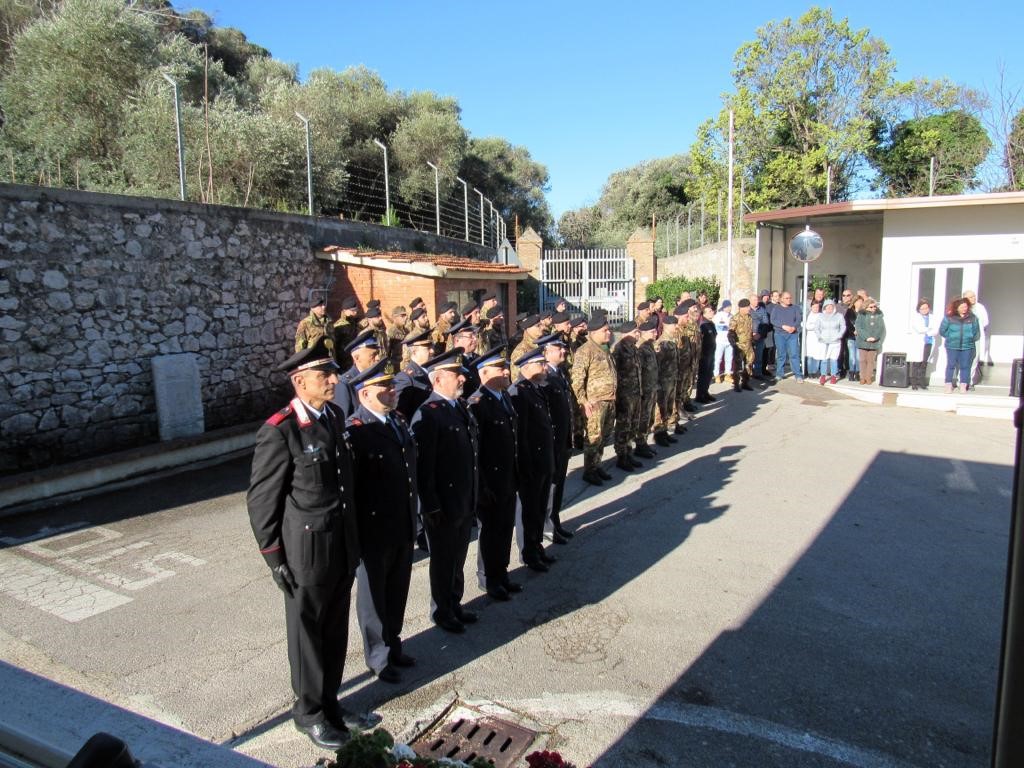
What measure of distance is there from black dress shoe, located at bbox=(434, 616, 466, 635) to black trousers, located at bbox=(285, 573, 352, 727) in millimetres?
1148

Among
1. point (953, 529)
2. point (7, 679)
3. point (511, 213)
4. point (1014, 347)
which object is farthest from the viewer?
point (511, 213)

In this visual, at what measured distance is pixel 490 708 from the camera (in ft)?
13.1

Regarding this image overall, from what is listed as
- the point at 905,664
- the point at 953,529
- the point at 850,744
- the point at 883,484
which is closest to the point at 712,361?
the point at 883,484

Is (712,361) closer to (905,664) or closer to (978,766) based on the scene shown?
(905,664)

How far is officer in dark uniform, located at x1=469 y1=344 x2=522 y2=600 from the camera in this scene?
17.6 ft

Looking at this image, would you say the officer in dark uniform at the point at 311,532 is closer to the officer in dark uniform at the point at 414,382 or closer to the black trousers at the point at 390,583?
the black trousers at the point at 390,583

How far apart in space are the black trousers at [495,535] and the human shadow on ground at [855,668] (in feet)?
5.26

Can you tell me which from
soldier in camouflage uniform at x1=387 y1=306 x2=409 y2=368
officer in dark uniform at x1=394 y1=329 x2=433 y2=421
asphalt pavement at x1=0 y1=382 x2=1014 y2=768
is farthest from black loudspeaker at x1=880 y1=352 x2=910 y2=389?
officer in dark uniform at x1=394 y1=329 x2=433 y2=421

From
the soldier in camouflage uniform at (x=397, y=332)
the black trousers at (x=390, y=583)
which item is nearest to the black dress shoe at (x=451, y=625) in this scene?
the black trousers at (x=390, y=583)

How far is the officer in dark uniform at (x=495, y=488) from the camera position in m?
5.36

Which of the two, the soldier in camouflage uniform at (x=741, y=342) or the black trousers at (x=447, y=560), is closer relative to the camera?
the black trousers at (x=447, y=560)

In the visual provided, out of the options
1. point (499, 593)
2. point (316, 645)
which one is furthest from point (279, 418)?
point (499, 593)

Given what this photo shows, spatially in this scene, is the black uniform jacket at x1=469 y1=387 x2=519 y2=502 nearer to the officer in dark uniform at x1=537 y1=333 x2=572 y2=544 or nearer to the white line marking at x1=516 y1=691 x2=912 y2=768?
the officer in dark uniform at x1=537 y1=333 x2=572 y2=544

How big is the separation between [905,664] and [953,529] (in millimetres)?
3100
